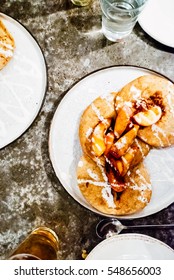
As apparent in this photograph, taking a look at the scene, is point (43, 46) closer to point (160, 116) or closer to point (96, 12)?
point (96, 12)

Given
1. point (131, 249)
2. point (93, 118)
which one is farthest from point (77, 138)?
point (131, 249)

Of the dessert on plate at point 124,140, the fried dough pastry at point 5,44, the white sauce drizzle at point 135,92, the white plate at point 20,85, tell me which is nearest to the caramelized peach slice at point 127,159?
the dessert on plate at point 124,140

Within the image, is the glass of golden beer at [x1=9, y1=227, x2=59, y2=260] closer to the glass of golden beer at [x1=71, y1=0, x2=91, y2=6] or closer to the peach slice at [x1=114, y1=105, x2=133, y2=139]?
the peach slice at [x1=114, y1=105, x2=133, y2=139]

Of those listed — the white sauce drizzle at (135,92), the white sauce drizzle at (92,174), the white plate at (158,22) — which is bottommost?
the white sauce drizzle at (92,174)

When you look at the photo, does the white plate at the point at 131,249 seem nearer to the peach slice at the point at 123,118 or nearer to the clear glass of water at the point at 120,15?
the peach slice at the point at 123,118

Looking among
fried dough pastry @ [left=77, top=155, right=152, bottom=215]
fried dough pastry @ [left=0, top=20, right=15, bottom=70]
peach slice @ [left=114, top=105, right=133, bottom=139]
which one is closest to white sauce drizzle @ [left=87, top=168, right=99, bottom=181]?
fried dough pastry @ [left=77, top=155, right=152, bottom=215]
